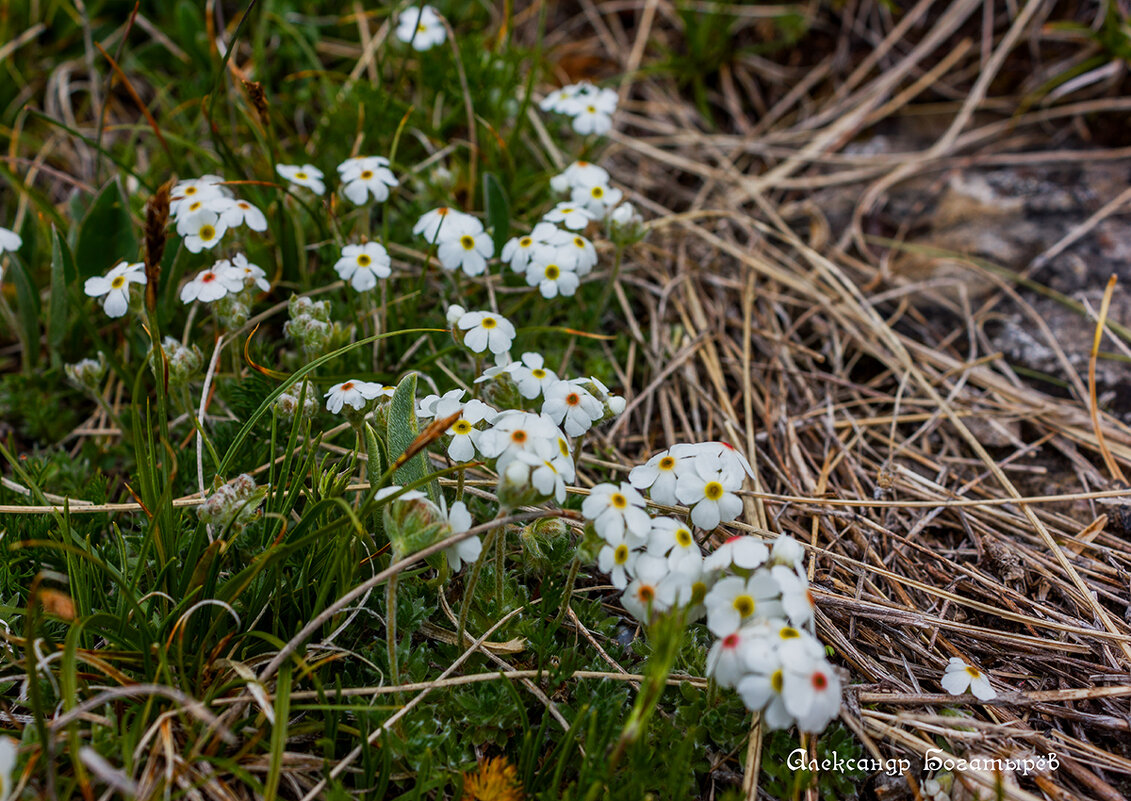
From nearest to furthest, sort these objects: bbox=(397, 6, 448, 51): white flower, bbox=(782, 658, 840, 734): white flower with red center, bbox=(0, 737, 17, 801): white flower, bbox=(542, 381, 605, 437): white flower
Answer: bbox=(0, 737, 17, 801): white flower → bbox=(782, 658, 840, 734): white flower with red center → bbox=(542, 381, 605, 437): white flower → bbox=(397, 6, 448, 51): white flower

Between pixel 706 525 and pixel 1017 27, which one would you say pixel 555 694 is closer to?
pixel 706 525

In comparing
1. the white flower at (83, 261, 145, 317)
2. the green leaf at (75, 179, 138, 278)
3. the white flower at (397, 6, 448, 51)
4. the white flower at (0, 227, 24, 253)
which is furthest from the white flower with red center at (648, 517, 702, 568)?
A: the white flower at (397, 6, 448, 51)

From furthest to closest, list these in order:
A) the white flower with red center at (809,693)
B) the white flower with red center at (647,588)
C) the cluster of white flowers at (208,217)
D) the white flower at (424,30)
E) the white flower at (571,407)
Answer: the white flower at (424,30)
the cluster of white flowers at (208,217)
the white flower at (571,407)
the white flower with red center at (647,588)
the white flower with red center at (809,693)

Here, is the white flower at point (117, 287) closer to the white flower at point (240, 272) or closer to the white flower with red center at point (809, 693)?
the white flower at point (240, 272)

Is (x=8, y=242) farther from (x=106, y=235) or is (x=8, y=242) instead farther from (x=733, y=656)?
(x=733, y=656)

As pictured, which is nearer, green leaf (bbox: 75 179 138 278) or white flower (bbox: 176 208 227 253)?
white flower (bbox: 176 208 227 253)

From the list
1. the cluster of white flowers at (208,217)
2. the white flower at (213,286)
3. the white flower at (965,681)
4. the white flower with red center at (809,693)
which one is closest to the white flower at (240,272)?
the white flower at (213,286)

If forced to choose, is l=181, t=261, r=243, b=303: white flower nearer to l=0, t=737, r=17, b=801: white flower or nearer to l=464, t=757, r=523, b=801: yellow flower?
l=0, t=737, r=17, b=801: white flower

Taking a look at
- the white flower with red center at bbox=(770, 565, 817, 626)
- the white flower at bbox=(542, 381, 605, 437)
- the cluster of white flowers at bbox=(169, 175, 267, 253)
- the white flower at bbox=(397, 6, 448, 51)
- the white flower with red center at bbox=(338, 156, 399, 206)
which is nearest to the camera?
the white flower with red center at bbox=(770, 565, 817, 626)
